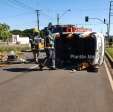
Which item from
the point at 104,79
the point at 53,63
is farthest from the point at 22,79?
the point at 53,63

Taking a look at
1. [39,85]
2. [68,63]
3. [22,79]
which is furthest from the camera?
[68,63]

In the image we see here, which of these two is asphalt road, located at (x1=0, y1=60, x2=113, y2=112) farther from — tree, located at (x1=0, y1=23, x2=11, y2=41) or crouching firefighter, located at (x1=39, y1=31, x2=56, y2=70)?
tree, located at (x1=0, y1=23, x2=11, y2=41)

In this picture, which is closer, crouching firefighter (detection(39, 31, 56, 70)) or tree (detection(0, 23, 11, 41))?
crouching firefighter (detection(39, 31, 56, 70))

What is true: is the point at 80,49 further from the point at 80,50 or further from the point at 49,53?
the point at 49,53

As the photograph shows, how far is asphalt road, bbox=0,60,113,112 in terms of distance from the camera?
391 inches

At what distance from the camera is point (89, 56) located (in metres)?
21.2

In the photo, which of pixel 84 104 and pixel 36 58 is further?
pixel 36 58

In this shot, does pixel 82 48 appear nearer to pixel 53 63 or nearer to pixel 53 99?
pixel 53 63

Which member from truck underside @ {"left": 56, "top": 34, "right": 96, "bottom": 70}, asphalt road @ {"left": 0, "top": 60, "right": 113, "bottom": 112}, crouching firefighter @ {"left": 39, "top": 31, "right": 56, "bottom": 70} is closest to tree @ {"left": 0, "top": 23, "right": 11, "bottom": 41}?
truck underside @ {"left": 56, "top": 34, "right": 96, "bottom": 70}

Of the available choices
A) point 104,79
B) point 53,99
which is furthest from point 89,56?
point 53,99

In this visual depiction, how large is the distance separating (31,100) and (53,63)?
990cm

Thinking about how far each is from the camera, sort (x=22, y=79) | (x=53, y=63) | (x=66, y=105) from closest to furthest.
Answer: (x=66, y=105) < (x=22, y=79) < (x=53, y=63)

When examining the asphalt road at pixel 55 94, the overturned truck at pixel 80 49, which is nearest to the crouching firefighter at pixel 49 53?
the overturned truck at pixel 80 49

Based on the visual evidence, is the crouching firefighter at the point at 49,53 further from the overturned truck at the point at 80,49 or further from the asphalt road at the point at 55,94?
the asphalt road at the point at 55,94
